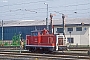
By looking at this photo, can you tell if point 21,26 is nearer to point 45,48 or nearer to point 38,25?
point 38,25

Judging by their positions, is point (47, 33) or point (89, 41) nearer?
point (47, 33)

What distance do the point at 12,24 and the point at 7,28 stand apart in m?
1.95

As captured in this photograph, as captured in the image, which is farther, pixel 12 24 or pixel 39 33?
→ pixel 12 24

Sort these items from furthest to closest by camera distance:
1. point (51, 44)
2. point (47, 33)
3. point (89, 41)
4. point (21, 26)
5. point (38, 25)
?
point (21, 26) → point (38, 25) → point (89, 41) → point (47, 33) → point (51, 44)

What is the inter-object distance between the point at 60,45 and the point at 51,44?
1.12 m

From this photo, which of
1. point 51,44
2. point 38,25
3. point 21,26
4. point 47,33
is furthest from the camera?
point 21,26

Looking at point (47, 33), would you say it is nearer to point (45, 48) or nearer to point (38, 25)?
point (45, 48)

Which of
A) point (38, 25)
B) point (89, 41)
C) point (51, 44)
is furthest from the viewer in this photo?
point (38, 25)

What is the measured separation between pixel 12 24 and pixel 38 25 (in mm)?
12436

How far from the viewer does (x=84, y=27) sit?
56812mm

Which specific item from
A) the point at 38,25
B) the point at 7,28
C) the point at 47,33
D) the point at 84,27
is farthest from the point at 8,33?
the point at 47,33

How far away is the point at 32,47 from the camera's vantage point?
3003 cm

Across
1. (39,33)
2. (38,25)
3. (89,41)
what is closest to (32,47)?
(39,33)

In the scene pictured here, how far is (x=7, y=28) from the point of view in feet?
251
